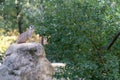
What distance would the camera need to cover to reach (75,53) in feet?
21.0

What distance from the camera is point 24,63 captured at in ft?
27.0

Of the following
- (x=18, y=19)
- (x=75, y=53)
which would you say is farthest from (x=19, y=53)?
(x=18, y=19)

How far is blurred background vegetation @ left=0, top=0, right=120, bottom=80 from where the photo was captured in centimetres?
611

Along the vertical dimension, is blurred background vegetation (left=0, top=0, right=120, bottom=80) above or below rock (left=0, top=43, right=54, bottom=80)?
above

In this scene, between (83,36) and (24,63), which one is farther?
(24,63)

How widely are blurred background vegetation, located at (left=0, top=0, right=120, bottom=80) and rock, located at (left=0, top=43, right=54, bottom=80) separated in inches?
63.7

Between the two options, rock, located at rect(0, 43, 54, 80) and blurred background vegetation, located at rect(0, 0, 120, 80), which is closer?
blurred background vegetation, located at rect(0, 0, 120, 80)

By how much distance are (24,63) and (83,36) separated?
2.53 m

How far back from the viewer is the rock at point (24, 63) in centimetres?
820

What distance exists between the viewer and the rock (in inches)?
323

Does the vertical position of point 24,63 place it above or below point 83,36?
below

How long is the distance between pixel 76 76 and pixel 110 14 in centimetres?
132

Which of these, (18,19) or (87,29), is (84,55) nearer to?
(87,29)

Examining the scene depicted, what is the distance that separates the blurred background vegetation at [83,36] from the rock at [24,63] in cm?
162
